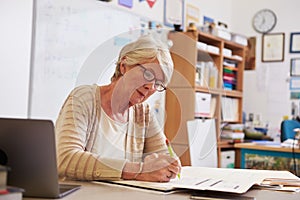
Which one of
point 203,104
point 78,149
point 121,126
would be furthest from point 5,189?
point 203,104

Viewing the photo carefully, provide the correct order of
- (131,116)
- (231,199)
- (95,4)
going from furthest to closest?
(95,4)
(131,116)
(231,199)

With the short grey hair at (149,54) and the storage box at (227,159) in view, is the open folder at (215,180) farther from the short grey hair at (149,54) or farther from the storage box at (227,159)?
the storage box at (227,159)

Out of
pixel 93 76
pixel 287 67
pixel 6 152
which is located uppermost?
pixel 287 67

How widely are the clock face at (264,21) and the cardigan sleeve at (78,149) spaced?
3924mm

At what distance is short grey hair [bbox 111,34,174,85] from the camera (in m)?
1.30

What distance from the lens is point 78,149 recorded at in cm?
129

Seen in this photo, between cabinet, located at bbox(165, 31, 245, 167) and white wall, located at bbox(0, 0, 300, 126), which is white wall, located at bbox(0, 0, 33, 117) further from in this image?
white wall, located at bbox(0, 0, 300, 126)

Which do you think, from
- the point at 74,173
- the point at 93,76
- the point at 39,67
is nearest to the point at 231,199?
the point at 74,173

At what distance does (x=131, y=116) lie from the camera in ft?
5.01

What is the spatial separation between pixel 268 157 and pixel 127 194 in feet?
6.99

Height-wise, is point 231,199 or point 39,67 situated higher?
point 39,67

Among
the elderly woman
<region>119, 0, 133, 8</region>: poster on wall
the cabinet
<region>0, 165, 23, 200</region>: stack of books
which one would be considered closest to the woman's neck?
the elderly woman

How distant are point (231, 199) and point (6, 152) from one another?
547 mm

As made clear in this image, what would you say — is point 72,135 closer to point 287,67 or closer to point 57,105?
point 57,105
